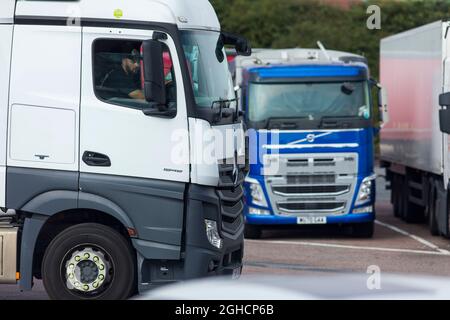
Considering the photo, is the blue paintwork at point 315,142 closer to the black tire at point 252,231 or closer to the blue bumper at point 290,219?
the blue bumper at point 290,219

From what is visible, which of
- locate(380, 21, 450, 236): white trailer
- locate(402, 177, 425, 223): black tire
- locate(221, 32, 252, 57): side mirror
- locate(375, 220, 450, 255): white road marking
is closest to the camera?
locate(221, 32, 252, 57): side mirror

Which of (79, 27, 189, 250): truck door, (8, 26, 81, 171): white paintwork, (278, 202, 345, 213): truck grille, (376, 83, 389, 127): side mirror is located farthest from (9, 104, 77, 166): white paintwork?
(376, 83, 389, 127): side mirror

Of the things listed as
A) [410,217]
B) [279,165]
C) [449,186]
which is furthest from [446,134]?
[410,217]

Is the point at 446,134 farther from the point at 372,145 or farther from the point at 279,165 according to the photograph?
the point at 279,165

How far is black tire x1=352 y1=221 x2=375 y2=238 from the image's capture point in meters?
21.7

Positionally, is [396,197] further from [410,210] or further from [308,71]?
[308,71]

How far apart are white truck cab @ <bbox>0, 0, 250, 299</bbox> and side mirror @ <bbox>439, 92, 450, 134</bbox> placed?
25.6 ft

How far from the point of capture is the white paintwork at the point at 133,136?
37.6 ft

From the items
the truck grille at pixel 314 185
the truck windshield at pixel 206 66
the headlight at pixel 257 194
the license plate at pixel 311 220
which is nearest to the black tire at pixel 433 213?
the truck grille at pixel 314 185

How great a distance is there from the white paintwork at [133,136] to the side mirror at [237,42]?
5.06 feet

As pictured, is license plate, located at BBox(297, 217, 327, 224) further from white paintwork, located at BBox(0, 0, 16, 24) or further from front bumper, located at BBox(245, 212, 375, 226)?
white paintwork, located at BBox(0, 0, 16, 24)

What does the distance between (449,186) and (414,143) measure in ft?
11.9

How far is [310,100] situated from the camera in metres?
21.0

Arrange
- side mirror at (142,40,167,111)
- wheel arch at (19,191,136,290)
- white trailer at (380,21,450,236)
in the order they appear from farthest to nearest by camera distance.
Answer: white trailer at (380,21,450,236) < wheel arch at (19,191,136,290) < side mirror at (142,40,167,111)
